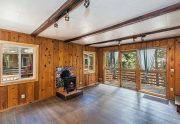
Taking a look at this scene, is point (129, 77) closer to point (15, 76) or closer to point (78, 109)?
point (78, 109)

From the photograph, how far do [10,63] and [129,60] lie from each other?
551cm

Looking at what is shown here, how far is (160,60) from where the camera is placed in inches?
169

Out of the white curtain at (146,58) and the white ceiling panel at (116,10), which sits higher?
the white ceiling panel at (116,10)

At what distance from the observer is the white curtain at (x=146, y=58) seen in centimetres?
440

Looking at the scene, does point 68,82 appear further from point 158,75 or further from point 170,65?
point 170,65

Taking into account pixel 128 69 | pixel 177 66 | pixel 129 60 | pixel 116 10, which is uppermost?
pixel 116 10

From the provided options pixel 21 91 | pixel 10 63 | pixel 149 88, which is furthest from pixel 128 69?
pixel 10 63

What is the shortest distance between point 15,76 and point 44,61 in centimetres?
110

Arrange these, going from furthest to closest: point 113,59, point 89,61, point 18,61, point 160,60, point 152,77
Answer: point 89,61
point 113,59
point 152,77
point 160,60
point 18,61

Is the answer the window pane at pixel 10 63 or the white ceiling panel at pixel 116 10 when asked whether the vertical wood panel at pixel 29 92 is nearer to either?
the window pane at pixel 10 63

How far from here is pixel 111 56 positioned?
5.97 meters

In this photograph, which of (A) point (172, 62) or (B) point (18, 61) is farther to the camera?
(A) point (172, 62)

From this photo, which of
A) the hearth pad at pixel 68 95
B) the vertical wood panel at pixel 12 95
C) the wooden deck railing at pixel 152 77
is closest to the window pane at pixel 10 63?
the vertical wood panel at pixel 12 95

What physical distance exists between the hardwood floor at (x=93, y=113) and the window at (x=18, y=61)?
3.60ft
